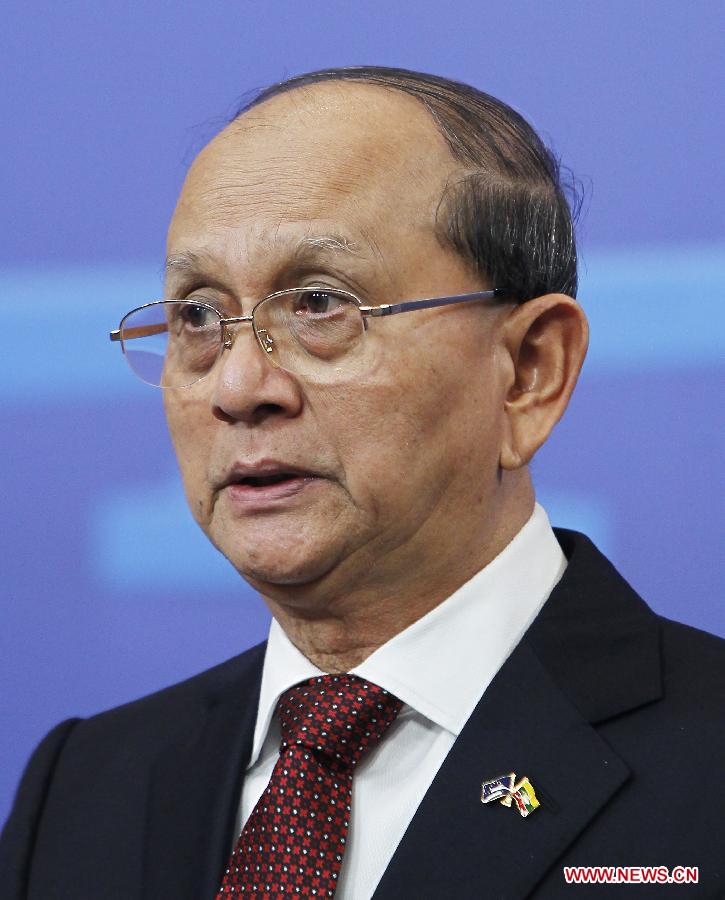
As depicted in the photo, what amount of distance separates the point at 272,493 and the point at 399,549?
0.18 metres

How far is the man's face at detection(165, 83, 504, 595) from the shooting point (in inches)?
69.1

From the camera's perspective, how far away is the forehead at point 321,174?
178cm

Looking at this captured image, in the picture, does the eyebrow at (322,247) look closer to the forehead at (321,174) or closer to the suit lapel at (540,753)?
the forehead at (321,174)

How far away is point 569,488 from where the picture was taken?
2711mm

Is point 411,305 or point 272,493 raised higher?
point 411,305

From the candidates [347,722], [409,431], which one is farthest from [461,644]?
[409,431]

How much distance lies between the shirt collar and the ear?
0.41ft

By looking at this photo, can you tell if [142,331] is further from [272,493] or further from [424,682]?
[424,682]

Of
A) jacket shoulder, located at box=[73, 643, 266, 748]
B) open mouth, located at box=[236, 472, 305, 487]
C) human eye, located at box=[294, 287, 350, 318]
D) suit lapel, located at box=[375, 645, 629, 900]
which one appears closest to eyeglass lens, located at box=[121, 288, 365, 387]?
human eye, located at box=[294, 287, 350, 318]

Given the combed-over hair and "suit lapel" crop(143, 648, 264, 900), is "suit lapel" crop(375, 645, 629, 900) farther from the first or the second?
the combed-over hair

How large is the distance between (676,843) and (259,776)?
0.58 metres

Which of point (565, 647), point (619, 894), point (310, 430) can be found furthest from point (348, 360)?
point (619, 894)

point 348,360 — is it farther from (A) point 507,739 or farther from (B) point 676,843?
(B) point 676,843

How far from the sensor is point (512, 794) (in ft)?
5.52
